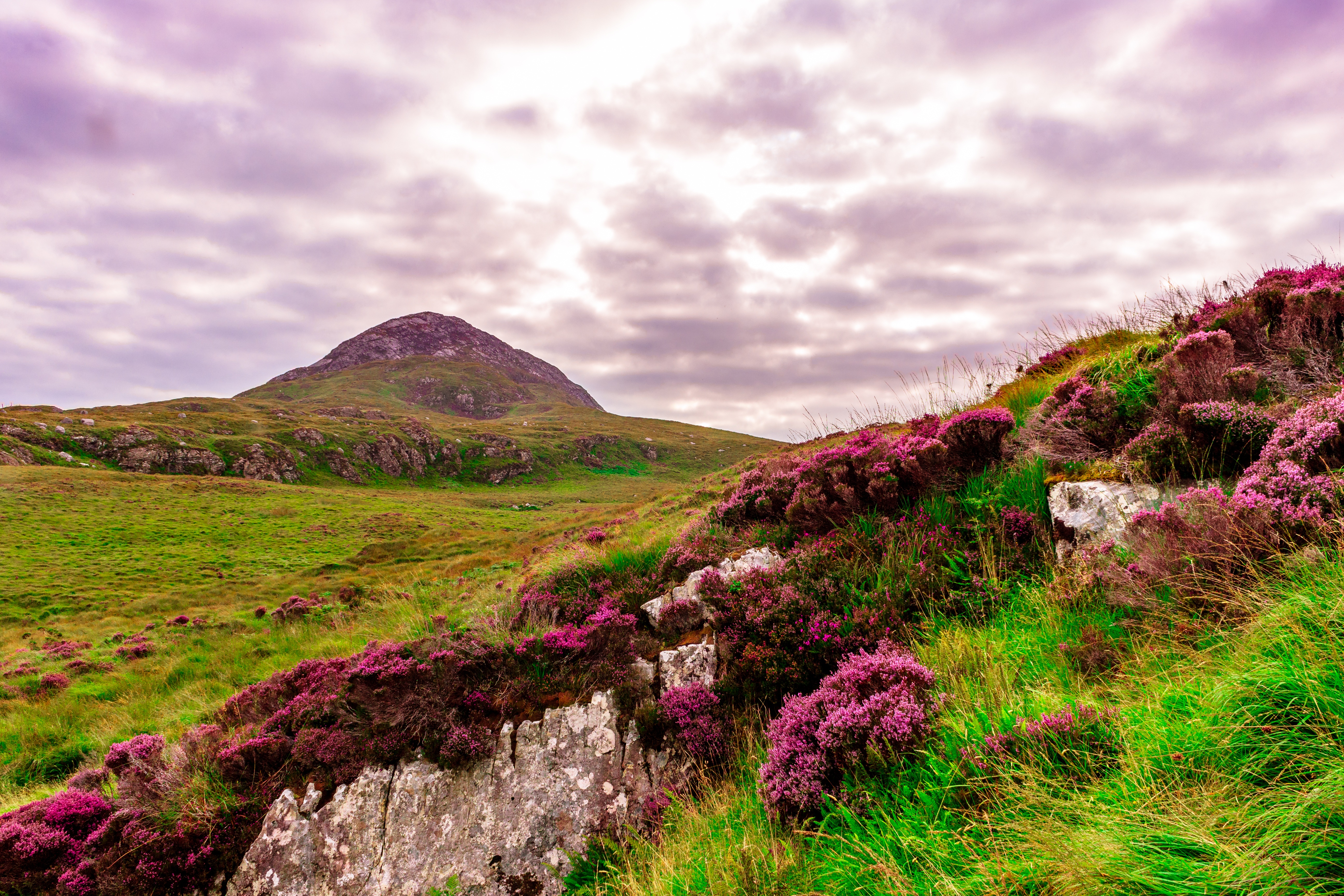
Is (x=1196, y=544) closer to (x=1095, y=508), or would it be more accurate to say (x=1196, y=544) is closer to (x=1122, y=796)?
(x=1095, y=508)

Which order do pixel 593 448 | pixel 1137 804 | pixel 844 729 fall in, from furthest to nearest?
pixel 593 448
pixel 844 729
pixel 1137 804

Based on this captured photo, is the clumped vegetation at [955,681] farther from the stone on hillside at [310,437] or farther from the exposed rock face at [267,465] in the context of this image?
the stone on hillside at [310,437]

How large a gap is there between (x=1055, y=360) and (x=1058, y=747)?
Result: 34.2 feet

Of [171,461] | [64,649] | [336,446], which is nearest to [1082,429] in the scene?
[64,649]

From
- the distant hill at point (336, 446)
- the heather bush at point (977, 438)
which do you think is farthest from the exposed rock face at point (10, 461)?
the heather bush at point (977, 438)

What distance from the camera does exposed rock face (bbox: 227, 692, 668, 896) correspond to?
15.3 feet

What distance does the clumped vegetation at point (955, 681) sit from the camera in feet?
8.09

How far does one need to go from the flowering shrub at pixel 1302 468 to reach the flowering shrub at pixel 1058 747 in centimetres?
222

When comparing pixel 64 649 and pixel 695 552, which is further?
pixel 64 649

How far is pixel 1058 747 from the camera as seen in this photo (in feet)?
9.60

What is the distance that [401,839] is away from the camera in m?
4.87

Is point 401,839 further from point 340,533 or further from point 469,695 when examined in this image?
point 340,533

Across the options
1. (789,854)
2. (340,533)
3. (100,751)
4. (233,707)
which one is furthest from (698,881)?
(340,533)

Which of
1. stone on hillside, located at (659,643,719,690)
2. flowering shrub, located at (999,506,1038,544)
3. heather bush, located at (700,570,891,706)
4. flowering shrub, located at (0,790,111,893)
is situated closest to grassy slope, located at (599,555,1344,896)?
heather bush, located at (700,570,891,706)
